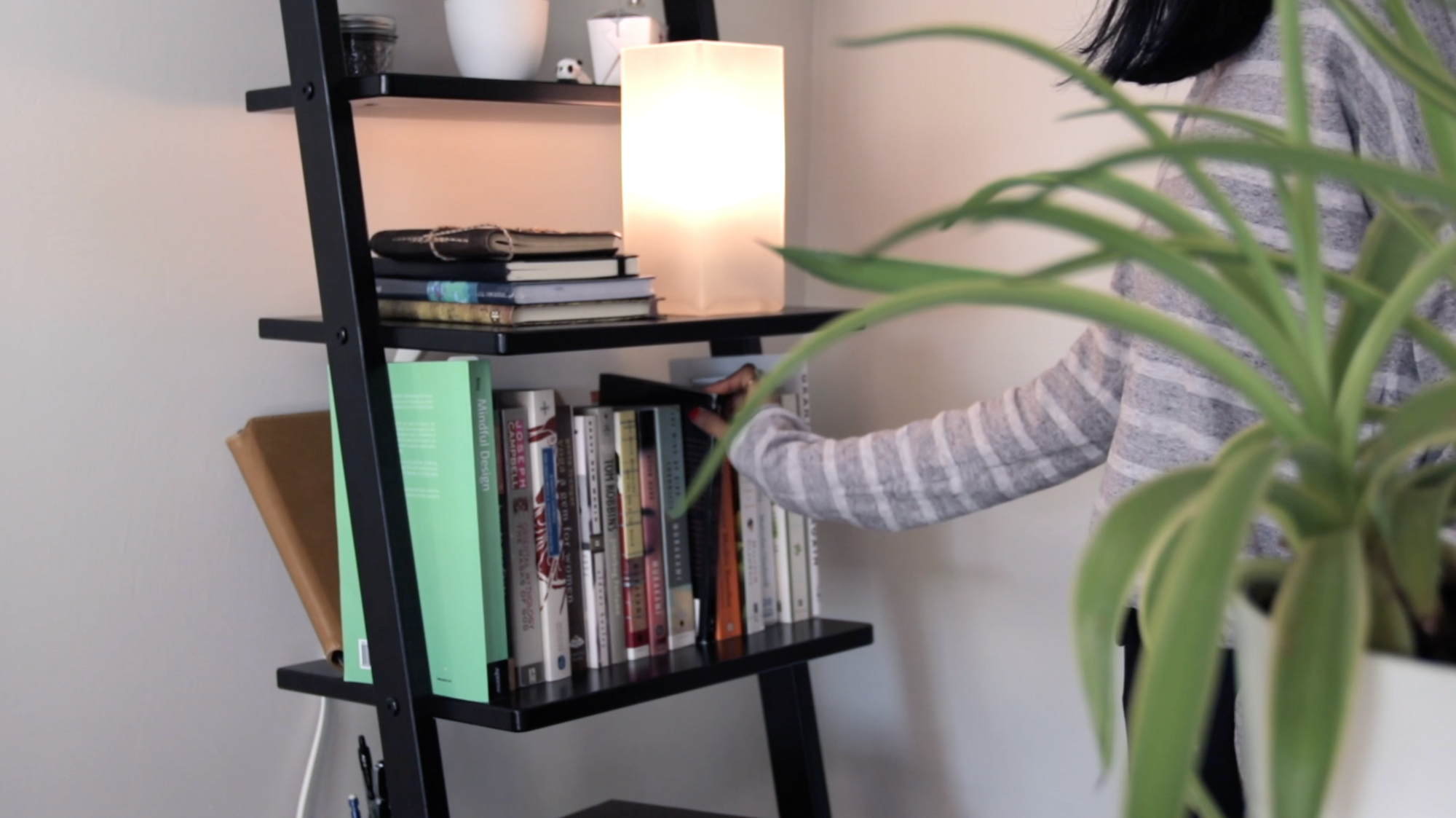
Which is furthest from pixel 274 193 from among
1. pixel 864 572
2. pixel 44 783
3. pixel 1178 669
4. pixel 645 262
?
pixel 1178 669

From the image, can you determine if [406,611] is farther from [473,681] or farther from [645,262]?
[645,262]

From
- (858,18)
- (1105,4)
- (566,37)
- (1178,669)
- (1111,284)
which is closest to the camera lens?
(1178,669)

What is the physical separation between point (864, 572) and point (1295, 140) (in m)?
1.78

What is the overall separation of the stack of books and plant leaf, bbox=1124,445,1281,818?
39.6 inches

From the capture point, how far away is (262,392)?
1.51 m

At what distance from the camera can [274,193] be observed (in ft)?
4.98

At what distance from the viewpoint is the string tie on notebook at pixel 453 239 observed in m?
1.29

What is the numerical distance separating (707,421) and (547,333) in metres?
0.32

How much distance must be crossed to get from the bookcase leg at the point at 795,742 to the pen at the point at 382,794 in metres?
0.49

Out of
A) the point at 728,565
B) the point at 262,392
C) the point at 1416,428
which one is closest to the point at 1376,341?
the point at 1416,428

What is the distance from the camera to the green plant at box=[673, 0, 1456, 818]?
0.99 feet

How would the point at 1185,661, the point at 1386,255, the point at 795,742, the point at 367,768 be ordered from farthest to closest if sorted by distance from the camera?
1. the point at 795,742
2. the point at 367,768
3. the point at 1386,255
4. the point at 1185,661

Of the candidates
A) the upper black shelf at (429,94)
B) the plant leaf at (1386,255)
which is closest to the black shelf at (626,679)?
the upper black shelf at (429,94)

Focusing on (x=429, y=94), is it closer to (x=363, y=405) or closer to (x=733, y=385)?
(x=363, y=405)
